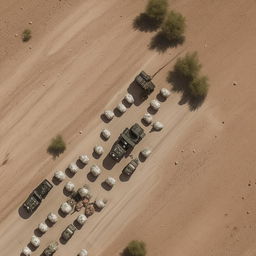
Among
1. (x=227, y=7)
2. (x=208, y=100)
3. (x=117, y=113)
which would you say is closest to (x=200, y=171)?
(x=208, y=100)

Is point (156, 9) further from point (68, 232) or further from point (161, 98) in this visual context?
point (68, 232)

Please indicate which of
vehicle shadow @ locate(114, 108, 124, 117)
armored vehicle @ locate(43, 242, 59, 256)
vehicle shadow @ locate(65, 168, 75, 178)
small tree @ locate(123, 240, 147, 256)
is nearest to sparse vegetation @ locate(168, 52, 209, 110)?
vehicle shadow @ locate(114, 108, 124, 117)

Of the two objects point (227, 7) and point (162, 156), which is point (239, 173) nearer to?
point (162, 156)

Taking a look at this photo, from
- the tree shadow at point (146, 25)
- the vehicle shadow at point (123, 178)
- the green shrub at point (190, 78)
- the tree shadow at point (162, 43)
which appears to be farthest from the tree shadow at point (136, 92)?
the vehicle shadow at point (123, 178)

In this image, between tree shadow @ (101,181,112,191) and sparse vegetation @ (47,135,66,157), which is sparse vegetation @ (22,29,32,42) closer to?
sparse vegetation @ (47,135,66,157)

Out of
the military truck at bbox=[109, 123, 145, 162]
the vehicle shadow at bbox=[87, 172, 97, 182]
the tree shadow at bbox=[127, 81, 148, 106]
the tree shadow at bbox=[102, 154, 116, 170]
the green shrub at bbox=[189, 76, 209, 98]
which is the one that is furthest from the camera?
the tree shadow at bbox=[127, 81, 148, 106]

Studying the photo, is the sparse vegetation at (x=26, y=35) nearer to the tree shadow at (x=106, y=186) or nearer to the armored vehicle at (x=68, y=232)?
the tree shadow at (x=106, y=186)
